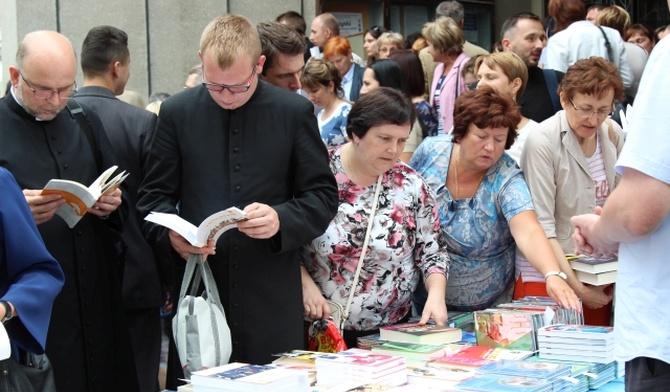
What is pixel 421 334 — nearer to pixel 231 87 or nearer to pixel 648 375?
pixel 231 87

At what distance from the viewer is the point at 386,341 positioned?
3.71 metres

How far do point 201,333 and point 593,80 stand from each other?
2.19m

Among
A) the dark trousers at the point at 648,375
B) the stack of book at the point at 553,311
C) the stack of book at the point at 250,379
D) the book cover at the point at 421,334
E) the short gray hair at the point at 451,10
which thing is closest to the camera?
the dark trousers at the point at 648,375

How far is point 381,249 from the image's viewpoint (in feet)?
12.7

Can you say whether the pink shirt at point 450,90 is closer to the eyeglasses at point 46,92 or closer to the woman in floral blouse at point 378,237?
the woman in floral blouse at point 378,237

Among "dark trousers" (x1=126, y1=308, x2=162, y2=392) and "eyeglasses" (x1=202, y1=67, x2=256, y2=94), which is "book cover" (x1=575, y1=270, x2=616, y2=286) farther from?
"dark trousers" (x1=126, y1=308, x2=162, y2=392)

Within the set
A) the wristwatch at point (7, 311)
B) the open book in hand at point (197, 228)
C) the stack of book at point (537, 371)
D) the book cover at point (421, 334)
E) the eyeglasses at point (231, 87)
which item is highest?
the eyeglasses at point (231, 87)

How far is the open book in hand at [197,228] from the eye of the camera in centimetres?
327

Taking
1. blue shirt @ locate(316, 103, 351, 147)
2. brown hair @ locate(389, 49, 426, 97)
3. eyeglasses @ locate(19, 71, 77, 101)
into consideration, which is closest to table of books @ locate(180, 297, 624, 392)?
eyeglasses @ locate(19, 71, 77, 101)

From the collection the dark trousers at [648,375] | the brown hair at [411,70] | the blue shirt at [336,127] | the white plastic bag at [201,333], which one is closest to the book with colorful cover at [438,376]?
the white plastic bag at [201,333]

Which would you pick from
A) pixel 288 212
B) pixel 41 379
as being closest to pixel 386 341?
pixel 288 212

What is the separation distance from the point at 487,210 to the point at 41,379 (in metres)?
2.08

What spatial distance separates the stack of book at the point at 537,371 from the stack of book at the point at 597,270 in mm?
880

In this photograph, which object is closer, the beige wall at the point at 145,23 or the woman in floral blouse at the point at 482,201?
the woman in floral blouse at the point at 482,201
